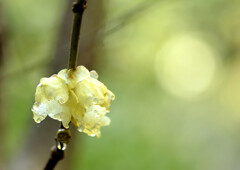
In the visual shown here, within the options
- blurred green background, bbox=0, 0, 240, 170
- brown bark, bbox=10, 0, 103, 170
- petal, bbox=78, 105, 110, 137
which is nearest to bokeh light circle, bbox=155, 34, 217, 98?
blurred green background, bbox=0, 0, 240, 170

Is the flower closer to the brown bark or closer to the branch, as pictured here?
the branch

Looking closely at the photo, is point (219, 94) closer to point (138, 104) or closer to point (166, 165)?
point (138, 104)

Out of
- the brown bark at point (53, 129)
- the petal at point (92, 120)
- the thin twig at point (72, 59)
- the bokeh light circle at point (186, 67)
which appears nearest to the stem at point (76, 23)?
the thin twig at point (72, 59)

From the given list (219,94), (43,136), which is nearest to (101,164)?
(43,136)

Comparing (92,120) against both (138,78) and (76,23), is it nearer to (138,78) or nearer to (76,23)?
(76,23)

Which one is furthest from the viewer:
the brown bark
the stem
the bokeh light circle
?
the bokeh light circle

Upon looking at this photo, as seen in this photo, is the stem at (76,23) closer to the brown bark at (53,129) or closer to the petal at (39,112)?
the petal at (39,112)

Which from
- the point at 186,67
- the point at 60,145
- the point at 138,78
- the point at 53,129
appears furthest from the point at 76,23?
the point at 186,67
